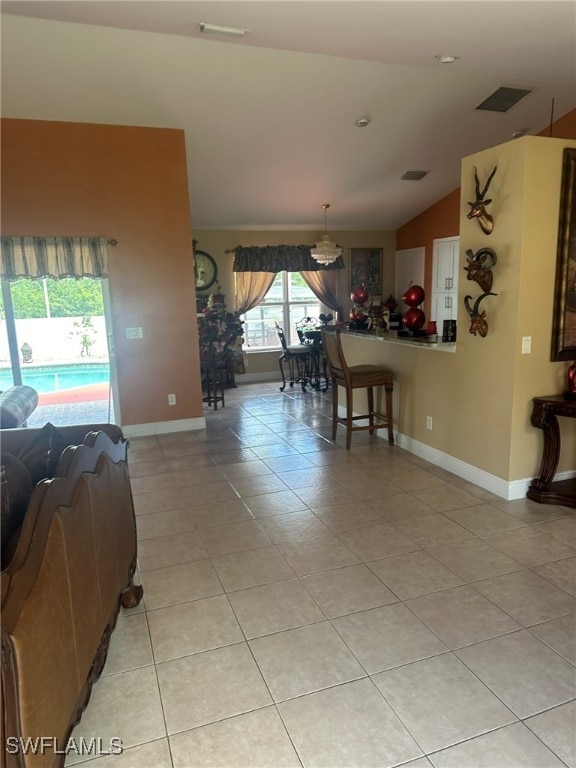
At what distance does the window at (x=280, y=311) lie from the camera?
330 inches

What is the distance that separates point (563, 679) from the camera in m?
1.90

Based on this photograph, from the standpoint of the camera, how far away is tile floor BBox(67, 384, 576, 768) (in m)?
1.67

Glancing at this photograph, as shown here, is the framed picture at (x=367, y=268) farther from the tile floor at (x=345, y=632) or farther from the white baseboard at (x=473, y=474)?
the tile floor at (x=345, y=632)

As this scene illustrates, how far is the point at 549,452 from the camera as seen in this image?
11.0 ft

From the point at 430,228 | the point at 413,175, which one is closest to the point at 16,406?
the point at 413,175

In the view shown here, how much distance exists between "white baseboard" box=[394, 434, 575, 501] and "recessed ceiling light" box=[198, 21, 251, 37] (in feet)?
10.7

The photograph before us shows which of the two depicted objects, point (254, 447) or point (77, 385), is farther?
point (77, 385)

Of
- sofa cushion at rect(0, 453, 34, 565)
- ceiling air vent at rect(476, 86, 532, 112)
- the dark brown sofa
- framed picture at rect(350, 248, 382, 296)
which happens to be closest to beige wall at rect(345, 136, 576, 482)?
ceiling air vent at rect(476, 86, 532, 112)

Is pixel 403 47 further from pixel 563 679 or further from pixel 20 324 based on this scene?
pixel 20 324

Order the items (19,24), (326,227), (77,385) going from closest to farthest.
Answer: (19,24) → (77,385) → (326,227)

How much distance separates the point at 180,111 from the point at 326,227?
159 inches

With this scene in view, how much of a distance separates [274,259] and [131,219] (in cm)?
342

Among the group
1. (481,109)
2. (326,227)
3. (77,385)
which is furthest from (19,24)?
(326,227)

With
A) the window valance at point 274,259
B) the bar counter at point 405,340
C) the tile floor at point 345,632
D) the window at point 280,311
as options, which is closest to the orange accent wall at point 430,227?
the window valance at point 274,259
